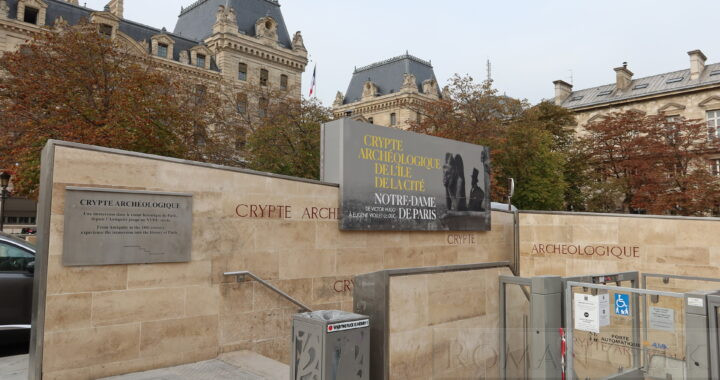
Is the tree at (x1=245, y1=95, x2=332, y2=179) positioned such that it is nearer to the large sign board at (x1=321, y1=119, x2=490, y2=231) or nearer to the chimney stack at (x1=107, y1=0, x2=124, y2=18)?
the large sign board at (x1=321, y1=119, x2=490, y2=231)

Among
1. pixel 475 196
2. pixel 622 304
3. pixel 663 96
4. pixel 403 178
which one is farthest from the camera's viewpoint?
pixel 663 96

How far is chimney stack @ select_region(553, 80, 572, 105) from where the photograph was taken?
54.8 metres

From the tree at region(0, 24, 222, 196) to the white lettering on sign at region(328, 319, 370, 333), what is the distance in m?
14.0

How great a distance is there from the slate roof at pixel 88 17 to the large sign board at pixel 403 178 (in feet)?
119

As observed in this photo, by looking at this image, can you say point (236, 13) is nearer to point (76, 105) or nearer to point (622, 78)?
point (76, 105)

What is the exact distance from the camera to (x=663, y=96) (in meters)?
45.8

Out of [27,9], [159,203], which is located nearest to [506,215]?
[159,203]

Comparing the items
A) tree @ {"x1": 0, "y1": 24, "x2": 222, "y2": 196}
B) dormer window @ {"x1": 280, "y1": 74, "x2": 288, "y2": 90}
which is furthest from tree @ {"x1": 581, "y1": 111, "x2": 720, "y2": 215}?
dormer window @ {"x1": 280, "y1": 74, "x2": 288, "y2": 90}

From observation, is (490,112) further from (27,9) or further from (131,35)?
(27,9)

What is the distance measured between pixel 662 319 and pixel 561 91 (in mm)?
53635

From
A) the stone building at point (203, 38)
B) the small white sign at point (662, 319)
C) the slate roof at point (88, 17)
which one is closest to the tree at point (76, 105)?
the small white sign at point (662, 319)

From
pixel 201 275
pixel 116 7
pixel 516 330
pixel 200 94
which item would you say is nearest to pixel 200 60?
pixel 116 7

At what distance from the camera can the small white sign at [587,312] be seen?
6.45 m

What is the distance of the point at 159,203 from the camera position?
7.23 m
